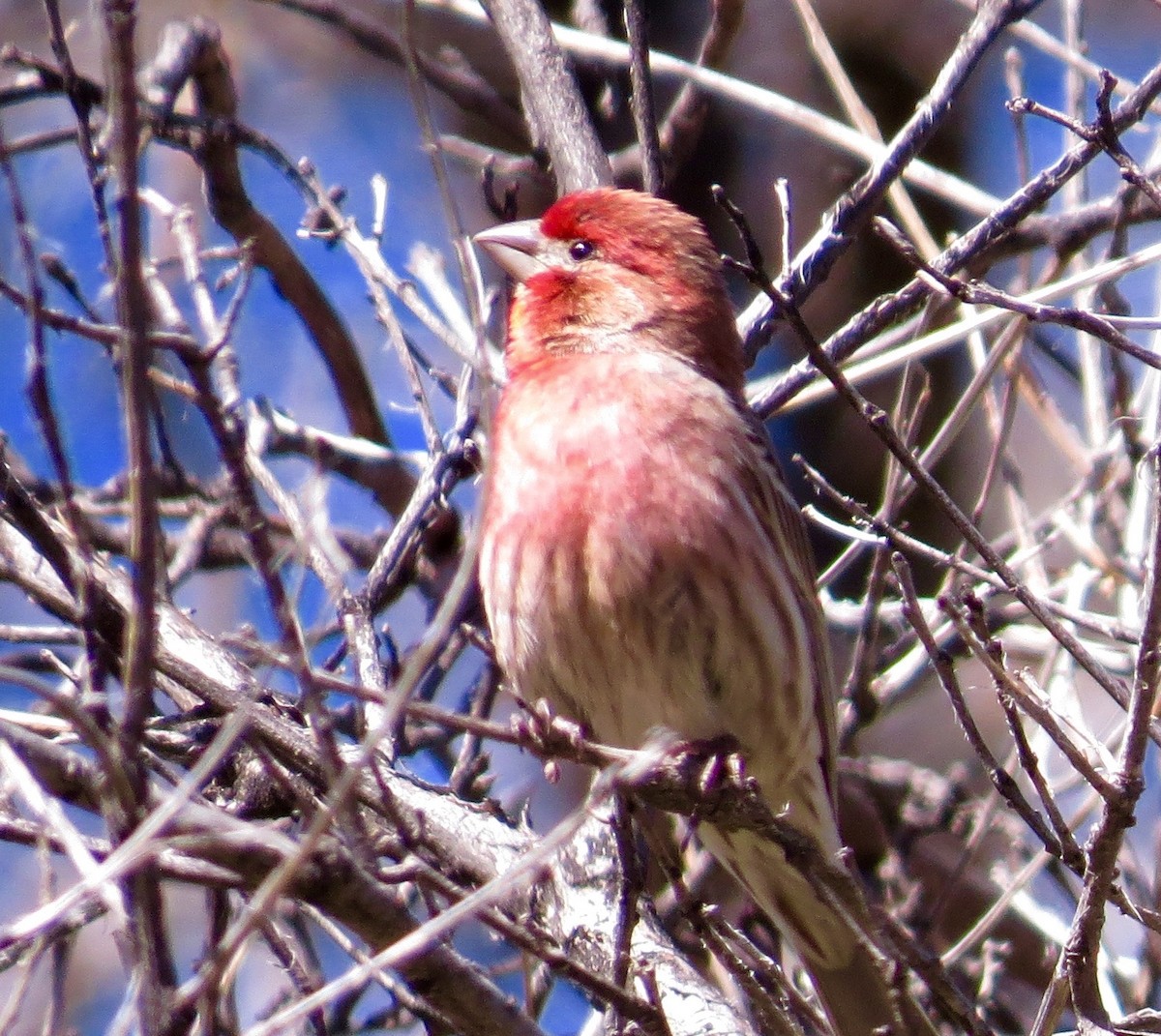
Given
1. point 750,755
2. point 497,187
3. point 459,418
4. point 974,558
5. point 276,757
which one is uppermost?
point 497,187

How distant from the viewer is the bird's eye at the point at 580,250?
598 cm

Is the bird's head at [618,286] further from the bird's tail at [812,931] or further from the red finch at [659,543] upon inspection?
the bird's tail at [812,931]

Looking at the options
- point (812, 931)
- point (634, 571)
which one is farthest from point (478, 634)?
point (812, 931)

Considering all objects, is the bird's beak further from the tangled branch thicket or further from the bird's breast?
the bird's breast

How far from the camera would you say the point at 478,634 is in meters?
4.18

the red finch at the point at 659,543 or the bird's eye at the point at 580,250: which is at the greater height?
the bird's eye at the point at 580,250

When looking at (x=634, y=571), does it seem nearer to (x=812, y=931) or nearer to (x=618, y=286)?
(x=618, y=286)

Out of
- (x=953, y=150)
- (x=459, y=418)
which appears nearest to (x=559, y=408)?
(x=459, y=418)

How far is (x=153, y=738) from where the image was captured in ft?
13.5

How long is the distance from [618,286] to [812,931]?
2.24 m

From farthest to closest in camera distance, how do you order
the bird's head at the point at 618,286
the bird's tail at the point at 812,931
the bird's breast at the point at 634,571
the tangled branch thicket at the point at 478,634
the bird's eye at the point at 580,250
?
the bird's eye at the point at 580,250 < the bird's head at the point at 618,286 < the bird's tail at the point at 812,931 < the bird's breast at the point at 634,571 < the tangled branch thicket at the point at 478,634

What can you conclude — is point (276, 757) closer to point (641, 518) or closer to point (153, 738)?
point (153, 738)

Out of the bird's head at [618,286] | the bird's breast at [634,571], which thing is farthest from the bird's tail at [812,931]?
the bird's head at [618,286]

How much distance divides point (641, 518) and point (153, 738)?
61.4 inches
